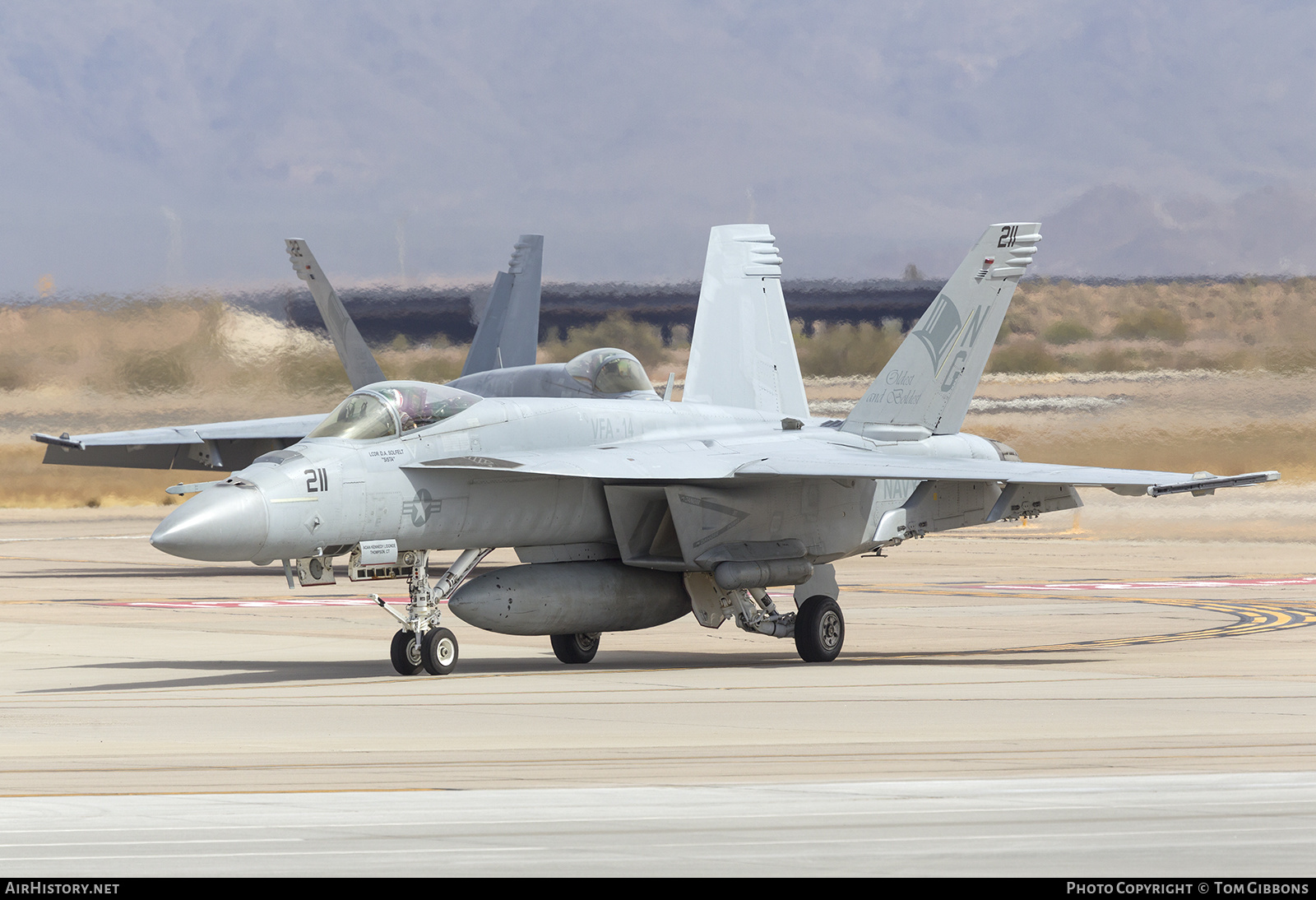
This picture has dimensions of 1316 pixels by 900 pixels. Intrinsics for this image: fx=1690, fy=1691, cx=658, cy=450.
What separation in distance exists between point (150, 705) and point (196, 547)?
3.98ft

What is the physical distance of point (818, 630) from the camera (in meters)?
16.0

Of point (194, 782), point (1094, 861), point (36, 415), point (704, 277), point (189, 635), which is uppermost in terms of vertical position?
point (36, 415)

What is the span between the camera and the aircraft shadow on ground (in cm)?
1447

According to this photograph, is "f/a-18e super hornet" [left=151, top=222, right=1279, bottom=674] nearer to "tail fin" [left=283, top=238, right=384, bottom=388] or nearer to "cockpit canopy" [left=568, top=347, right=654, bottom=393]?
"cockpit canopy" [left=568, top=347, right=654, bottom=393]

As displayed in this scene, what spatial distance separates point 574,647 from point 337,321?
10219 mm

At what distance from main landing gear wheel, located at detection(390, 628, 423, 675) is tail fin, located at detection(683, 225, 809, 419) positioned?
613 cm

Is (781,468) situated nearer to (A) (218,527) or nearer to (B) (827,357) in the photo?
(A) (218,527)

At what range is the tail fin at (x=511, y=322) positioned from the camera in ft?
97.8

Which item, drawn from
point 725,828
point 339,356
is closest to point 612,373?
point 339,356

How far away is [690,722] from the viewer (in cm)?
1127

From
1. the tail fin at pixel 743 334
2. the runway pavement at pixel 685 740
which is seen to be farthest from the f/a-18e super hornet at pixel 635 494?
the tail fin at pixel 743 334

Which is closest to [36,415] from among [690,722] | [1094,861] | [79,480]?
[79,480]

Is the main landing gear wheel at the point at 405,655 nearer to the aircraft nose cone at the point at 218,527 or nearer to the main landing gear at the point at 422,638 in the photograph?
the main landing gear at the point at 422,638

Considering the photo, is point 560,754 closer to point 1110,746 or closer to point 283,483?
point 1110,746
